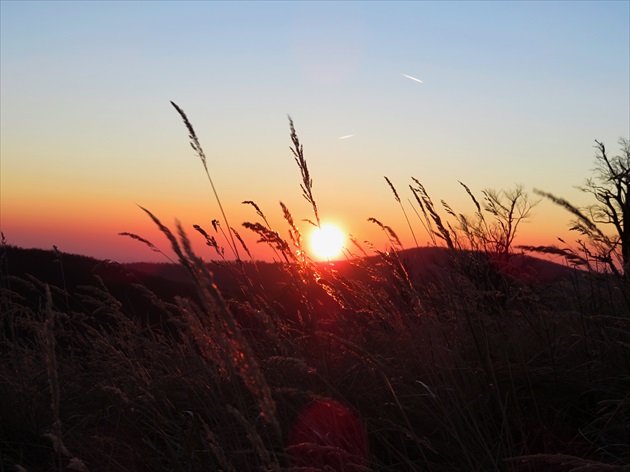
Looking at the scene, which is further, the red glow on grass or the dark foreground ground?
the red glow on grass

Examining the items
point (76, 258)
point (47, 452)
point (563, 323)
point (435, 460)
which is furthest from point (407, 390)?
point (76, 258)

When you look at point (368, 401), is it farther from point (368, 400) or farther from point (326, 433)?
point (326, 433)

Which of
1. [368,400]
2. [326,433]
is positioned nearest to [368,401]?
[368,400]

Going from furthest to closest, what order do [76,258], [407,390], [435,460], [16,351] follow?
[76,258] → [16,351] → [407,390] → [435,460]

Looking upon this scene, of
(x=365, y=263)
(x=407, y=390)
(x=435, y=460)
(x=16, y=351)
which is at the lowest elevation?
(x=435, y=460)

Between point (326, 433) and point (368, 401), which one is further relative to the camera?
point (368, 401)

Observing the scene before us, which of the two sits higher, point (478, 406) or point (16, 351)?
point (16, 351)

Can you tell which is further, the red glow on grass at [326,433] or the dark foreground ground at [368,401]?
the red glow on grass at [326,433]

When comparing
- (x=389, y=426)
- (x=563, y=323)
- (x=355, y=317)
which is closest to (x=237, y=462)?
(x=389, y=426)

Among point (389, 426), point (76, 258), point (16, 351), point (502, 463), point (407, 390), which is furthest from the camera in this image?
point (76, 258)

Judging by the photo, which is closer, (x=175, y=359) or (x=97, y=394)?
(x=97, y=394)

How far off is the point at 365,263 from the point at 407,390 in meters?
0.82

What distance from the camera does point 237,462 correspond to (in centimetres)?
231

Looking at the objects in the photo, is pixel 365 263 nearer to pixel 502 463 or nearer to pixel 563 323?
pixel 563 323
